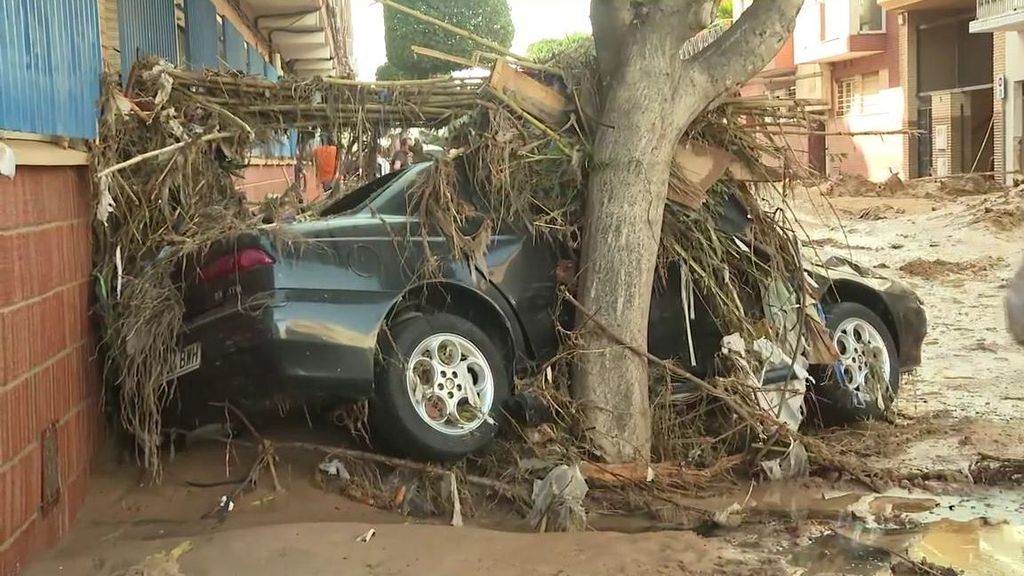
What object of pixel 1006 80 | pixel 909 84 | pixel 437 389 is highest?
pixel 909 84

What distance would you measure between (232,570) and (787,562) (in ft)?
7.30

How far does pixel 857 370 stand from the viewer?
7.00 m

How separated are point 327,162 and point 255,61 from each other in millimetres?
10485

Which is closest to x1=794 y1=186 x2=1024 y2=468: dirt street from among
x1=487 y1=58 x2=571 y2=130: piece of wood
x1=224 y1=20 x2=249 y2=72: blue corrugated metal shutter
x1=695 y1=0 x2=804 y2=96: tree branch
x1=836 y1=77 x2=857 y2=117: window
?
x1=695 y1=0 x2=804 y2=96: tree branch

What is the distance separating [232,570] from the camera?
4.20 metres

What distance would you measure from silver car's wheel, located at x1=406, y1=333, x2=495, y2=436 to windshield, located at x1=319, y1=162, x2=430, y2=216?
3.07 feet

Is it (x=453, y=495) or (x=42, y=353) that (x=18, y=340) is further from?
(x=453, y=495)

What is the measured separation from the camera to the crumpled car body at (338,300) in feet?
16.5

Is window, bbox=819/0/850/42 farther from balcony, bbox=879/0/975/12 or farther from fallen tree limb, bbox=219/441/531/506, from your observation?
fallen tree limb, bbox=219/441/531/506

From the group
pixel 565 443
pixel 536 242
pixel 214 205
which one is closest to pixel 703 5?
pixel 536 242

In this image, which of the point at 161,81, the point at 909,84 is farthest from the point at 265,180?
the point at 909,84

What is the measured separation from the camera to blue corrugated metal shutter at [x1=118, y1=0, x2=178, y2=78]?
24.1ft

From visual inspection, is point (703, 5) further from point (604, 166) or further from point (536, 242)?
point (536, 242)

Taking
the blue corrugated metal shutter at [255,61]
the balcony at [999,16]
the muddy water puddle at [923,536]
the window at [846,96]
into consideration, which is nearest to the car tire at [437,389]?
the muddy water puddle at [923,536]
